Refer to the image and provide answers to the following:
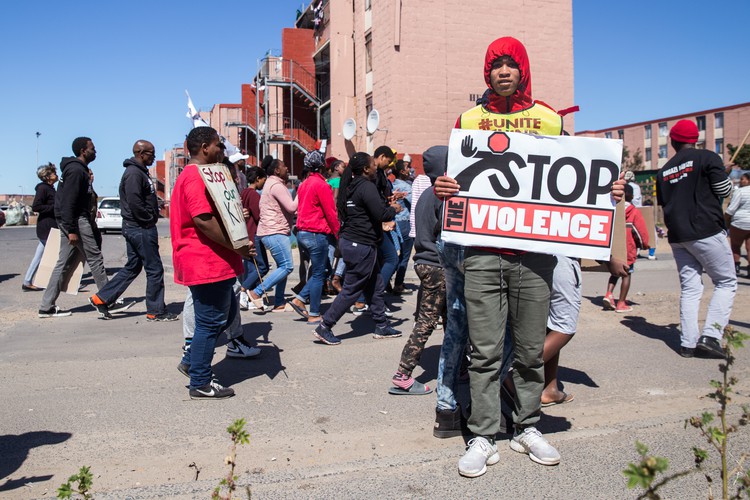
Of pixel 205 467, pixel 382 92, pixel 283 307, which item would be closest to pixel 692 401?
pixel 205 467

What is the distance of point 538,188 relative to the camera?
345cm

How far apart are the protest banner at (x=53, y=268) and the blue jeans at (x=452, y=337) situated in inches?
241

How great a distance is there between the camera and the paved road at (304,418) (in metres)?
3.29

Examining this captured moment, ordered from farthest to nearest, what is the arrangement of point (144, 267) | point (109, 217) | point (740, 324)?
1. point (109, 217)
2. point (144, 267)
3. point (740, 324)

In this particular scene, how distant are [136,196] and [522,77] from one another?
5.39m

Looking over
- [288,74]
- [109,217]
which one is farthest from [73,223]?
[288,74]

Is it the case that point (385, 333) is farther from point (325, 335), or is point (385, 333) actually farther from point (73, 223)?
point (73, 223)

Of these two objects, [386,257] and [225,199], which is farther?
[386,257]

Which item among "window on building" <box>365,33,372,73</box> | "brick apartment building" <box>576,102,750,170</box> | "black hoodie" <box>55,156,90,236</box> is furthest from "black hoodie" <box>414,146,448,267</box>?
"brick apartment building" <box>576,102,750,170</box>

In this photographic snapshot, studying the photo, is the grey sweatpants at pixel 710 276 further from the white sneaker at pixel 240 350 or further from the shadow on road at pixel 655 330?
the white sneaker at pixel 240 350

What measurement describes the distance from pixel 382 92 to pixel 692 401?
23113 millimetres

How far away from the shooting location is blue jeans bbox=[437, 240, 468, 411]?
150 inches

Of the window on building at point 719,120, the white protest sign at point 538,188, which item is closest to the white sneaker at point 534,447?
the white protest sign at point 538,188

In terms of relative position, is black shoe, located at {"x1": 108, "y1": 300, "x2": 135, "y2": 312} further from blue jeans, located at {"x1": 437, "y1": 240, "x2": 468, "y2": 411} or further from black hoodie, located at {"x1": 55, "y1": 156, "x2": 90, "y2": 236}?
blue jeans, located at {"x1": 437, "y1": 240, "x2": 468, "y2": 411}
